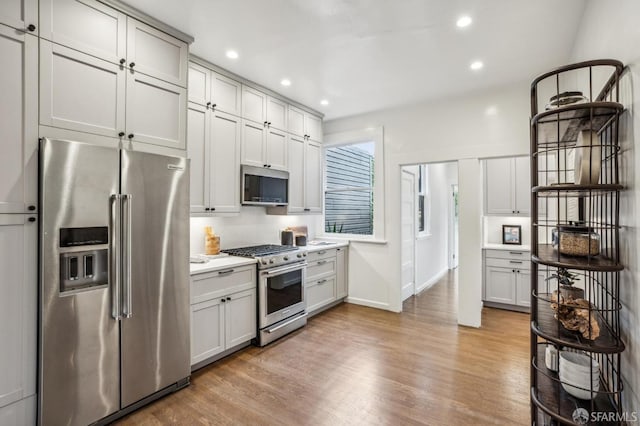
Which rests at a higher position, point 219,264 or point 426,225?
point 426,225

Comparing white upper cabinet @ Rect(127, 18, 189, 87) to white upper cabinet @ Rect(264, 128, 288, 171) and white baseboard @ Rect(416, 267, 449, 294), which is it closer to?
white upper cabinet @ Rect(264, 128, 288, 171)

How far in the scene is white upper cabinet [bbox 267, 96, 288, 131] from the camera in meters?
3.75

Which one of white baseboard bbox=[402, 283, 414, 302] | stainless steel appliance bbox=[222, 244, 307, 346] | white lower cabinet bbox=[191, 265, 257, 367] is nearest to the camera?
white lower cabinet bbox=[191, 265, 257, 367]

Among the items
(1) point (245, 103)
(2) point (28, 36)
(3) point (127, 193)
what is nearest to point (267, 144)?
(1) point (245, 103)

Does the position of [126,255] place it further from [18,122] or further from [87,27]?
[87,27]

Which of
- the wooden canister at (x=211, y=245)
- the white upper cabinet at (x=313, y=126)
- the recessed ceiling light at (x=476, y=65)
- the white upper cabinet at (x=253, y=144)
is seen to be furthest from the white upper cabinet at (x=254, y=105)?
the recessed ceiling light at (x=476, y=65)

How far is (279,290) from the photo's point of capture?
3389 mm

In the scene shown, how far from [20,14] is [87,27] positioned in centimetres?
34

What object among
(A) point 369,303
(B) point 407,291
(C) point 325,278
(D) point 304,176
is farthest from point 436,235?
(D) point 304,176

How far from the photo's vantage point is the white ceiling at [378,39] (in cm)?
222

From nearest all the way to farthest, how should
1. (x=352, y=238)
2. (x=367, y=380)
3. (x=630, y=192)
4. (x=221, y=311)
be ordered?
(x=630, y=192)
(x=367, y=380)
(x=221, y=311)
(x=352, y=238)

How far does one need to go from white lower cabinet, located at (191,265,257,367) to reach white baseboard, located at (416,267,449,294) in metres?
3.29

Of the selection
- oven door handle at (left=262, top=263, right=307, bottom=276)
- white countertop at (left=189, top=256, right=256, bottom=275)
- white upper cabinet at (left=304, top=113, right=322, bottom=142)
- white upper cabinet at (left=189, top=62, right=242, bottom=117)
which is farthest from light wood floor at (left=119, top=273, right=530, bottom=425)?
white upper cabinet at (left=304, top=113, right=322, bottom=142)

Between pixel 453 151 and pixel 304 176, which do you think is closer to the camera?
pixel 453 151
